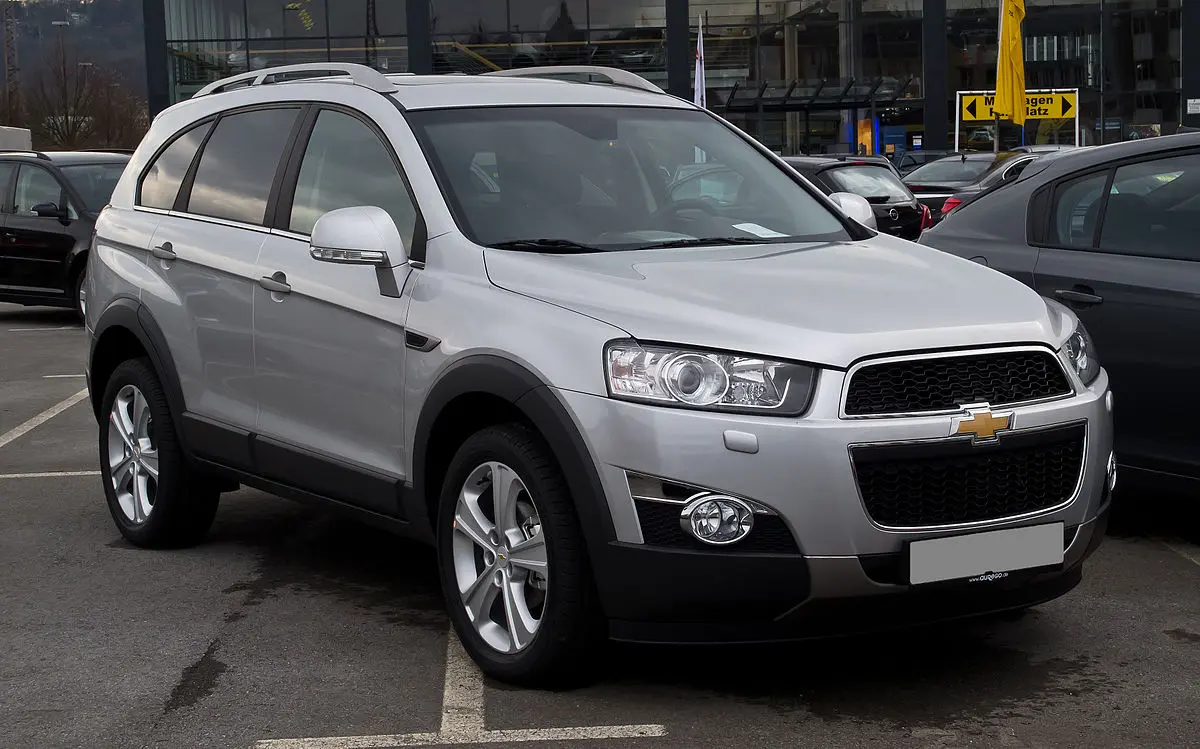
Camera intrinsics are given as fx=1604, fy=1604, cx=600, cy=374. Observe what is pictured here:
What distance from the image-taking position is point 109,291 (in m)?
6.63

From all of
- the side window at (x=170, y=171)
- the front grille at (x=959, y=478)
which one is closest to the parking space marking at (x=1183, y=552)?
the front grille at (x=959, y=478)

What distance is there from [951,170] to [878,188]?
5206mm

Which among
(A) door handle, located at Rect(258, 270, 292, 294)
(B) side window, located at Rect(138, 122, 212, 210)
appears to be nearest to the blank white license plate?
(A) door handle, located at Rect(258, 270, 292, 294)

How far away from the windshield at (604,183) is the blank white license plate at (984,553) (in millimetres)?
1375

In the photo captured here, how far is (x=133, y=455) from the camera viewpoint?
650 centimetres

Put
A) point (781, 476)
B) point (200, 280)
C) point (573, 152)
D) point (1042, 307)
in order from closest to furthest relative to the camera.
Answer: point (781, 476) → point (1042, 307) → point (573, 152) → point (200, 280)

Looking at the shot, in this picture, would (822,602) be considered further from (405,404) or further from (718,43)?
(718,43)

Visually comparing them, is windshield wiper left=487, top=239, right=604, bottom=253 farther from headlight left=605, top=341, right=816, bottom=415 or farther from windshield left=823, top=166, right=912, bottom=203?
windshield left=823, top=166, right=912, bottom=203

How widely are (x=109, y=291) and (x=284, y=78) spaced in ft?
3.78

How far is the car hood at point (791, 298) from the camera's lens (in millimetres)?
4035

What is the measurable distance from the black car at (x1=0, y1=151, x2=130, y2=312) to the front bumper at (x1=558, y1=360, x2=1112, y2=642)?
1310cm

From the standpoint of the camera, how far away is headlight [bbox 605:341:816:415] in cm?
396

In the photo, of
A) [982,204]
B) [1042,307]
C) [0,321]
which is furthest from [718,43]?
[1042,307]

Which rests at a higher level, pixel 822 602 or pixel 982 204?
pixel 982 204
